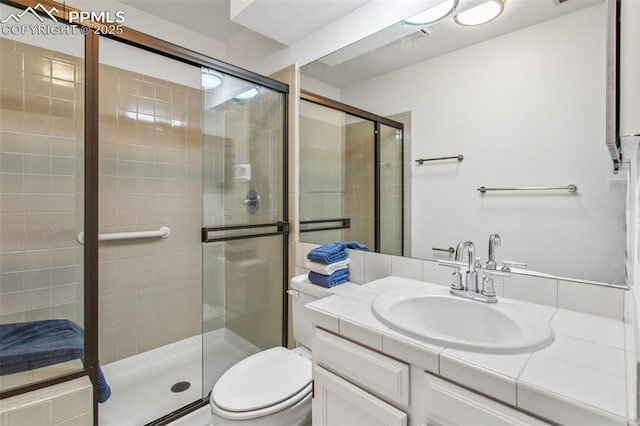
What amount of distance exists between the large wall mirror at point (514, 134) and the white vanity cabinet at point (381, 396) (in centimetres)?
62

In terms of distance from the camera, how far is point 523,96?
3.68 feet

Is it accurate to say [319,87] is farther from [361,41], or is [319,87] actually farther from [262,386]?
[262,386]

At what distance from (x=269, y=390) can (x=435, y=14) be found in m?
1.75

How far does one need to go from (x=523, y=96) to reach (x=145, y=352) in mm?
2740

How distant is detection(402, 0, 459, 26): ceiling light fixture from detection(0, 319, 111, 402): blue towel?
80.0 inches

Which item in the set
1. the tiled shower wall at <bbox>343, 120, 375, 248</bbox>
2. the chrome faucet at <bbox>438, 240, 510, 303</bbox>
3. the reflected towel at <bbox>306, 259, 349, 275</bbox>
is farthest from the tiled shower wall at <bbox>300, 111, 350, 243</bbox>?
the chrome faucet at <bbox>438, 240, 510, 303</bbox>

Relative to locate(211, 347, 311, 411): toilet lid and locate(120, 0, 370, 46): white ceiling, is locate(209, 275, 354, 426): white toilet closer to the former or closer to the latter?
locate(211, 347, 311, 411): toilet lid

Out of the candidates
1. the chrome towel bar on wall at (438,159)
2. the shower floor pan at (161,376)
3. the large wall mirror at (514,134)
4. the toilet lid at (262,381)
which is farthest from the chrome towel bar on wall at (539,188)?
the shower floor pan at (161,376)

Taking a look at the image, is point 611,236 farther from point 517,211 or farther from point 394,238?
point 394,238

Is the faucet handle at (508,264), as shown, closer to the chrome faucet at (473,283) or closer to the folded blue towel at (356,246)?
the chrome faucet at (473,283)

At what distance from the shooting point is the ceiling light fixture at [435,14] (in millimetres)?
1284

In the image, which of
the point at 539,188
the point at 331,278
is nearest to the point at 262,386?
the point at 331,278

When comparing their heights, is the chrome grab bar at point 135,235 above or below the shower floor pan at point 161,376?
above

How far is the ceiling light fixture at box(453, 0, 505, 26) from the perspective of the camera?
1.17 metres
